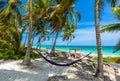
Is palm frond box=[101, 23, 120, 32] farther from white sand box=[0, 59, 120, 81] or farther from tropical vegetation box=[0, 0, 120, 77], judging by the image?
white sand box=[0, 59, 120, 81]

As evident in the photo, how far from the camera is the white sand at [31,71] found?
12.1m

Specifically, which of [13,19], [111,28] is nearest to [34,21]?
[13,19]

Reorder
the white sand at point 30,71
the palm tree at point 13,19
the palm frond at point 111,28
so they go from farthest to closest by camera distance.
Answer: the palm tree at point 13,19 < the palm frond at point 111,28 < the white sand at point 30,71

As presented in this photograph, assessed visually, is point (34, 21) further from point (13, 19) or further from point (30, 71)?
point (30, 71)

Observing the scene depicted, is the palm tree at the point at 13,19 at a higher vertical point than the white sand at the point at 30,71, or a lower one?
higher

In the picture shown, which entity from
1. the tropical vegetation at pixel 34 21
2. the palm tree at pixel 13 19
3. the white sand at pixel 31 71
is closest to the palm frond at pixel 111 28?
the tropical vegetation at pixel 34 21

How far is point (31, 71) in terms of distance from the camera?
543 inches

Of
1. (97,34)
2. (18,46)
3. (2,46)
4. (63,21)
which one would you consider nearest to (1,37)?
(2,46)

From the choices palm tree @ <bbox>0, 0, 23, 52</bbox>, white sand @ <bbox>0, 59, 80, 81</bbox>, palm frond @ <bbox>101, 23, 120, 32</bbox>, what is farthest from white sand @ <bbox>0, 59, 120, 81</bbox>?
palm frond @ <bbox>101, 23, 120, 32</bbox>

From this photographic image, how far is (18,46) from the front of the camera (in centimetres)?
1866

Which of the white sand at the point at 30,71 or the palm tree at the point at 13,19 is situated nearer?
the white sand at the point at 30,71

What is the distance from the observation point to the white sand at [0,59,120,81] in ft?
39.8

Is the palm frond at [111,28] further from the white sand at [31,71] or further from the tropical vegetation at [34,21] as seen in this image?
the white sand at [31,71]

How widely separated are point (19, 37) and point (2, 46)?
207 centimetres
